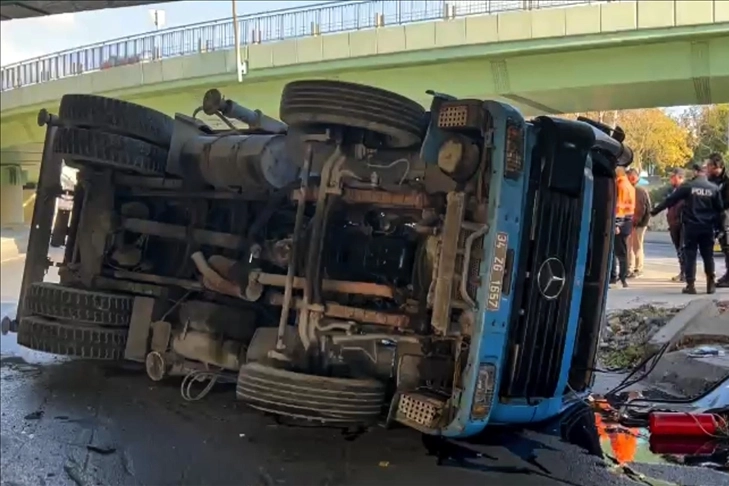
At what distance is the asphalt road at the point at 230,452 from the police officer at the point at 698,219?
5.02ft

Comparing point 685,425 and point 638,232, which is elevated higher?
point 638,232

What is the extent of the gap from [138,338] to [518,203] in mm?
2411

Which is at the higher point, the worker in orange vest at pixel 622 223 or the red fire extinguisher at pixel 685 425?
the worker in orange vest at pixel 622 223

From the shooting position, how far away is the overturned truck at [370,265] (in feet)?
11.0

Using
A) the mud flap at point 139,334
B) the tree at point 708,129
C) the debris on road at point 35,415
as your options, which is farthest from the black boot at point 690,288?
the debris on road at point 35,415

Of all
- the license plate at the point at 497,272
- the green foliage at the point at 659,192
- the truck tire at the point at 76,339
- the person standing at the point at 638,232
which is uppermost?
the green foliage at the point at 659,192

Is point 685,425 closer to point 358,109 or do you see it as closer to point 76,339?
point 358,109

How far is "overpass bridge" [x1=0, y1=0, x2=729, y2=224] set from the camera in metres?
5.89

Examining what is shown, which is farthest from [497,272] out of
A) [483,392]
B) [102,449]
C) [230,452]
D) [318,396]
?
[102,449]

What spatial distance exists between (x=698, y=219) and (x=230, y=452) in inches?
118

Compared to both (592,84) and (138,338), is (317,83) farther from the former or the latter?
(592,84)

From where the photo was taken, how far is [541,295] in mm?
3590

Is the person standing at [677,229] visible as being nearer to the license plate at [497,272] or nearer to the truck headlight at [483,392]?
the license plate at [497,272]

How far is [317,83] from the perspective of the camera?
3.60 metres
